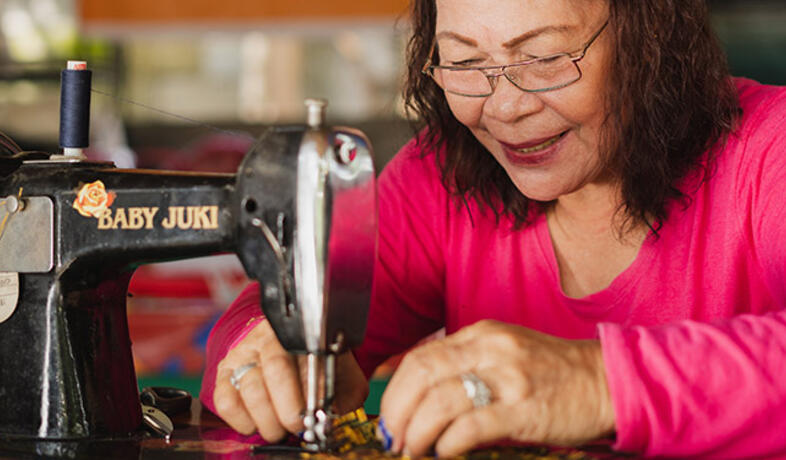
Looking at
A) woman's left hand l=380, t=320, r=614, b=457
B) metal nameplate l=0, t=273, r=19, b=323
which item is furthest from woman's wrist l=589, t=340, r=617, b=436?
metal nameplate l=0, t=273, r=19, b=323

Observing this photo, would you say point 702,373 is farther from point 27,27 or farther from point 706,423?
point 27,27

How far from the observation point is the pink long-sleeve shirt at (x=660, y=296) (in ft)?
3.14

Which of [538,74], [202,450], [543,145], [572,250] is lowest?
[202,450]

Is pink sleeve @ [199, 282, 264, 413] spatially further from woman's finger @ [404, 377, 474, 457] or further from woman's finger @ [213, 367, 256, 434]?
woman's finger @ [404, 377, 474, 457]

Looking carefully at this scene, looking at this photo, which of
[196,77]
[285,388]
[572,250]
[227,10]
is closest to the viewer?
[285,388]

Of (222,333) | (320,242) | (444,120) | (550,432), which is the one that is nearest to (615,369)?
(550,432)

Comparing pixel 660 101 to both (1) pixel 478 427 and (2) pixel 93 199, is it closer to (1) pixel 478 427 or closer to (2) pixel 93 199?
(1) pixel 478 427

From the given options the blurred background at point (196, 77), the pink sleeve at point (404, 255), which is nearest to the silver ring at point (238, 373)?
the pink sleeve at point (404, 255)

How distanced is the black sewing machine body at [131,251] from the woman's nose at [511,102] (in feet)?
1.15

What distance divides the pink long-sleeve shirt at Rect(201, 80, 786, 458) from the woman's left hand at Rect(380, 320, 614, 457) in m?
0.03

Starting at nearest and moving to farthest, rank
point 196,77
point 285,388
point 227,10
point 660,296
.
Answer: point 285,388 < point 660,296 < point 227,10 < point 196,77

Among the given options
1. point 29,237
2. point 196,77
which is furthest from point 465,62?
point 196,77

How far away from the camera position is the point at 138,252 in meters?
1.18

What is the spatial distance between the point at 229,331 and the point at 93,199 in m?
0.29
